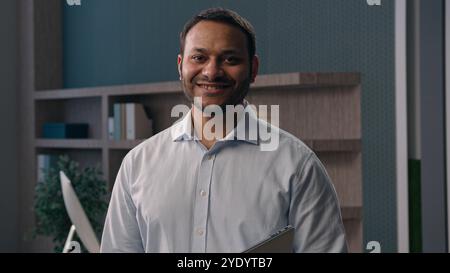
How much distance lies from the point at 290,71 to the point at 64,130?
3.13 feet

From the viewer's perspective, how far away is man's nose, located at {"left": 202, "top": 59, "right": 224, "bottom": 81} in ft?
2.25

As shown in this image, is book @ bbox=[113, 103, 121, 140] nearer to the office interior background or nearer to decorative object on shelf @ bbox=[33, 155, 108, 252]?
the office interior background

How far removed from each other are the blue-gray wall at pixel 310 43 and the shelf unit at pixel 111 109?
47 millimetres

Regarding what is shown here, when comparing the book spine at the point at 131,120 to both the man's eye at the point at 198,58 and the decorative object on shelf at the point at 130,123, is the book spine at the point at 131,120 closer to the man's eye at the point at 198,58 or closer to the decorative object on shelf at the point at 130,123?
the decorative object on shelf at the point at 130,123

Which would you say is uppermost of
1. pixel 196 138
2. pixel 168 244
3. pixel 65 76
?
pixel 65 76

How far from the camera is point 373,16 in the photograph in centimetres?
110

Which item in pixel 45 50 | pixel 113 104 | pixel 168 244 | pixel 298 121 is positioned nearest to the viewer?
pixel 168 244

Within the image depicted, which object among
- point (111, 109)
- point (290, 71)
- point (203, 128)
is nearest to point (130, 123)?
point (111, 109)

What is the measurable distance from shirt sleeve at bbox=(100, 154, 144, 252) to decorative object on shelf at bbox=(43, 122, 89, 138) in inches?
57.0

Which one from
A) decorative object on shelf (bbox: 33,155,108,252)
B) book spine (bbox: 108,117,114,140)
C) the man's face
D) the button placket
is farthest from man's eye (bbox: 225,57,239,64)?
book spine (bbox: 108,117,114,140)

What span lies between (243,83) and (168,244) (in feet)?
0.63

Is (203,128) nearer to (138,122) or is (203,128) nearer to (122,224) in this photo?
(122,224)
